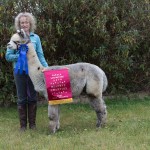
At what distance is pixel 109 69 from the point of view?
9148 millimetres

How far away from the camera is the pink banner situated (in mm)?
6281

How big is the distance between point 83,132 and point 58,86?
0.87 meters

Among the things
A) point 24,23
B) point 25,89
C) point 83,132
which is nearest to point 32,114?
point 25,89

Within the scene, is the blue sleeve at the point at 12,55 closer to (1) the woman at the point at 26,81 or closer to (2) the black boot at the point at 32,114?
(1) the woman at the point at 26,81

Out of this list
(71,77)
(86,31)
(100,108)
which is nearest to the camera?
(71,77)

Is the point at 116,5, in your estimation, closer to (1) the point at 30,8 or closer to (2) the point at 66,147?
(1) the point at 30,8

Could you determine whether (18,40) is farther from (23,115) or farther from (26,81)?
(23,115)

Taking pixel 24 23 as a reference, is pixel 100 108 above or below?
below

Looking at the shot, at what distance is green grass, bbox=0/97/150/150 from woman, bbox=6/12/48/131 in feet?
0.97

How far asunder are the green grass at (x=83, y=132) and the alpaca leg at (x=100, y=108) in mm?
135

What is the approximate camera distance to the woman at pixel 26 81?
21.2ft

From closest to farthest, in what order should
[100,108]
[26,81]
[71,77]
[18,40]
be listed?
1. [18,40]
2. [71,77]
3. [26,81]
4. [100,108]

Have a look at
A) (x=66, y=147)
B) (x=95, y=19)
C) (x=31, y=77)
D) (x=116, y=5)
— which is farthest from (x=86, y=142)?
(x=116, y=5)

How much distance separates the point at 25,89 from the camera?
6.64 m
